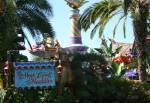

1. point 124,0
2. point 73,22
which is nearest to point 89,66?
point 124,0

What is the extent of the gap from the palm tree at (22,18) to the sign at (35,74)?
4.44m

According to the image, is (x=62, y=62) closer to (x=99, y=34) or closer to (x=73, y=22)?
(x=99, y=34)

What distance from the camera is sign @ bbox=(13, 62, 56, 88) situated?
1786 centimetres

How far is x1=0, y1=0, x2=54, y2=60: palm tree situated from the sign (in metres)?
Result: 4.44

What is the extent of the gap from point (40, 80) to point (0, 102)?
1.53 m

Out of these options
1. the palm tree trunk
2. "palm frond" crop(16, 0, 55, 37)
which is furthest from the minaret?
the palm tree trunk

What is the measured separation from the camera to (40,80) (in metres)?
18.0

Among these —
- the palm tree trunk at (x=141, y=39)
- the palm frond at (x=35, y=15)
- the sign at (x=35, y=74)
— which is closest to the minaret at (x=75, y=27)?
the palm frond at (x=35, y=15)

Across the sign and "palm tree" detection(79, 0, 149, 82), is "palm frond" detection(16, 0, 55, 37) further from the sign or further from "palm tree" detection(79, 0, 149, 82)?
the sign

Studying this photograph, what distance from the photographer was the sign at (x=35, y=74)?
17.9 meters

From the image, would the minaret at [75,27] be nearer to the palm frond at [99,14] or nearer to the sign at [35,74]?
the palm frond at [99,14]

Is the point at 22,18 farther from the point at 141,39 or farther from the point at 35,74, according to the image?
the point at 35,74

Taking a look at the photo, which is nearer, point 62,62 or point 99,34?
point 62,62

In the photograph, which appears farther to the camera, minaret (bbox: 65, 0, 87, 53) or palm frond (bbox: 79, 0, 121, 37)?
minaret (bbox: 65, 0, 87, 53)
